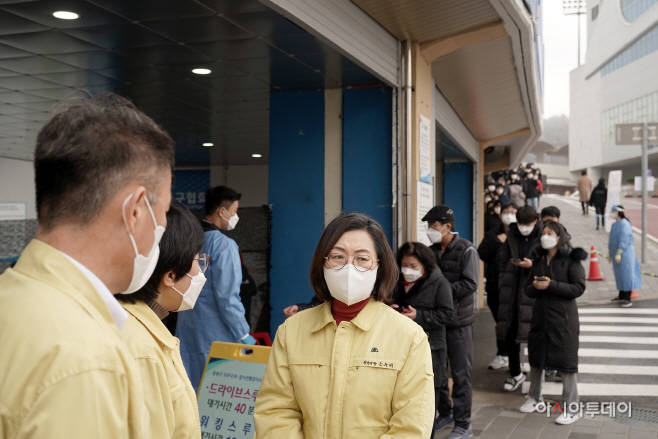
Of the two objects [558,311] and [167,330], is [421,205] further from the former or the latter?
[167,330]

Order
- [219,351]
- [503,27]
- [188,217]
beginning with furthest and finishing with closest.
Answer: [503,27]
[219,351]
[188,217]

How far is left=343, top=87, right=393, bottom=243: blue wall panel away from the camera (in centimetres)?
720

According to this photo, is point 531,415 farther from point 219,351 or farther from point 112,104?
point 112,104

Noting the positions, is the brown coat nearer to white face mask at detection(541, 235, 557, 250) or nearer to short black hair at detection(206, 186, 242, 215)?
white face mask at detection(541, 235, 557, 250)

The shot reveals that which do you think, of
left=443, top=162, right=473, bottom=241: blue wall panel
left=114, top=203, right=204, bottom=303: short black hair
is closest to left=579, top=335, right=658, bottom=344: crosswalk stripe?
left=443, top=162, right=473, bottom=241: blue wall panel

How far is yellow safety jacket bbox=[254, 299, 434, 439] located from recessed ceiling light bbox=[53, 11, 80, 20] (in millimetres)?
3886

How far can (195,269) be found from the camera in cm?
290

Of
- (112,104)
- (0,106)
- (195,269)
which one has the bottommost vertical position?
(195,269)

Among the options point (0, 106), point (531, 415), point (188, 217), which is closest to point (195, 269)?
point (188, 217)

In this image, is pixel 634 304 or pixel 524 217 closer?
pixel 524 217

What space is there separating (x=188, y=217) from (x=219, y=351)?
4.54ft

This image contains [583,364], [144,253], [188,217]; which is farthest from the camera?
[583,364]

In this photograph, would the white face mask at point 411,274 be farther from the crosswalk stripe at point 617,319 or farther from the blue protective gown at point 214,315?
the crosswalk stripe at point 617,319

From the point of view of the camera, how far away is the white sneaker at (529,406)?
21.0 ft
